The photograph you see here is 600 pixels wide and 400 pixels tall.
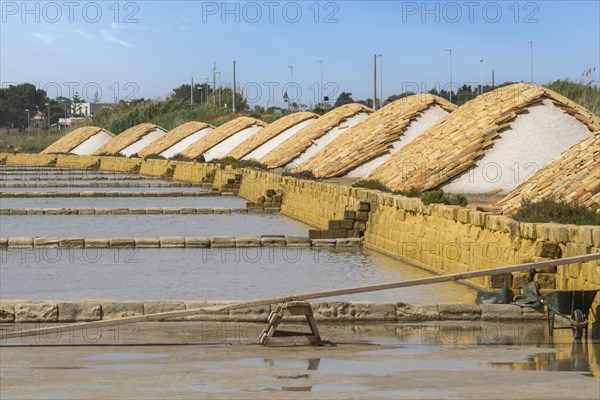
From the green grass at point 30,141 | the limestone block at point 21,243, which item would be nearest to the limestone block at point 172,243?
the limestone block at point 21,243

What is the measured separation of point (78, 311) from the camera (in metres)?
8.41

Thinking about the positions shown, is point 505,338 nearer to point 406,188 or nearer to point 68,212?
point 406,188

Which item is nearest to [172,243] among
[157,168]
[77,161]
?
[157,168]

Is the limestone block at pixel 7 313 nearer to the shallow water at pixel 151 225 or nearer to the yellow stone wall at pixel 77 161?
the shallow water at pixel 151 225

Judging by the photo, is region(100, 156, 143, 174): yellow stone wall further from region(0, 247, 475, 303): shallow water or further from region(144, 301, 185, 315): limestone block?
region(144, 301, 185, 315): limestone block

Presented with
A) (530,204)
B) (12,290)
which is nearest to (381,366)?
(530,204)

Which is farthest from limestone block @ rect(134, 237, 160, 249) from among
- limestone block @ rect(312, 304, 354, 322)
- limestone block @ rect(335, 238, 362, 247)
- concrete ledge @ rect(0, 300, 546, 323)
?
limestone block @ rect(312, 304, 354, 322)

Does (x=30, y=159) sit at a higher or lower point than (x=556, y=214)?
lower

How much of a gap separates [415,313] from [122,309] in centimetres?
219

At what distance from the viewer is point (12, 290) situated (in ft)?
35.1

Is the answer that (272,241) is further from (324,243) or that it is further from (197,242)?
(197,242)

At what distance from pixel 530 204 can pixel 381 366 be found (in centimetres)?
446

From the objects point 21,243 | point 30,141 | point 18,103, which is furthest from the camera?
point 18,103

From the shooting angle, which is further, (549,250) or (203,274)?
(203,274)
